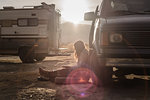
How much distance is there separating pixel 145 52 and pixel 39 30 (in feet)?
27.2

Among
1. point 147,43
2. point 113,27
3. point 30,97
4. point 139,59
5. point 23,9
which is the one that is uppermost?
point 23,9

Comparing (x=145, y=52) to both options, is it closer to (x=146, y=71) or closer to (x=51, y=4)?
(x=146, y=71)

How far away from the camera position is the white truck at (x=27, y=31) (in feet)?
37.2

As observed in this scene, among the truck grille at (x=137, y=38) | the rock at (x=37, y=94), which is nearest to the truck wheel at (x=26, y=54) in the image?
the rock at (x=37, y=94)

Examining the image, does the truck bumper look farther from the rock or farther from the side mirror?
the side mirror

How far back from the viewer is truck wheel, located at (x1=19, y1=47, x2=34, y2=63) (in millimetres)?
11477

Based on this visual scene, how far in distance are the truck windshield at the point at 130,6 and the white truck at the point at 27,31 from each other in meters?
6.86

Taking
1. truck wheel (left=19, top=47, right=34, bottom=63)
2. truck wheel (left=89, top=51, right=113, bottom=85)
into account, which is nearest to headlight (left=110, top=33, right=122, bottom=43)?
truck wheel (left=89, top=51, right=113, bottom=85)

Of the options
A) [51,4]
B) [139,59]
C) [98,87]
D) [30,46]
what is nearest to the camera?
[139,59]

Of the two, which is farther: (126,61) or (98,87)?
(98,87)

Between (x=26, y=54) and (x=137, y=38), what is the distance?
27.9 ft

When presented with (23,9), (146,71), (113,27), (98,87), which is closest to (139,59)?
(146,71)

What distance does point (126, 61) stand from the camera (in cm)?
381

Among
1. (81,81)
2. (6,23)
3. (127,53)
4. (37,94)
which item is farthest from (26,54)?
(127,53)
